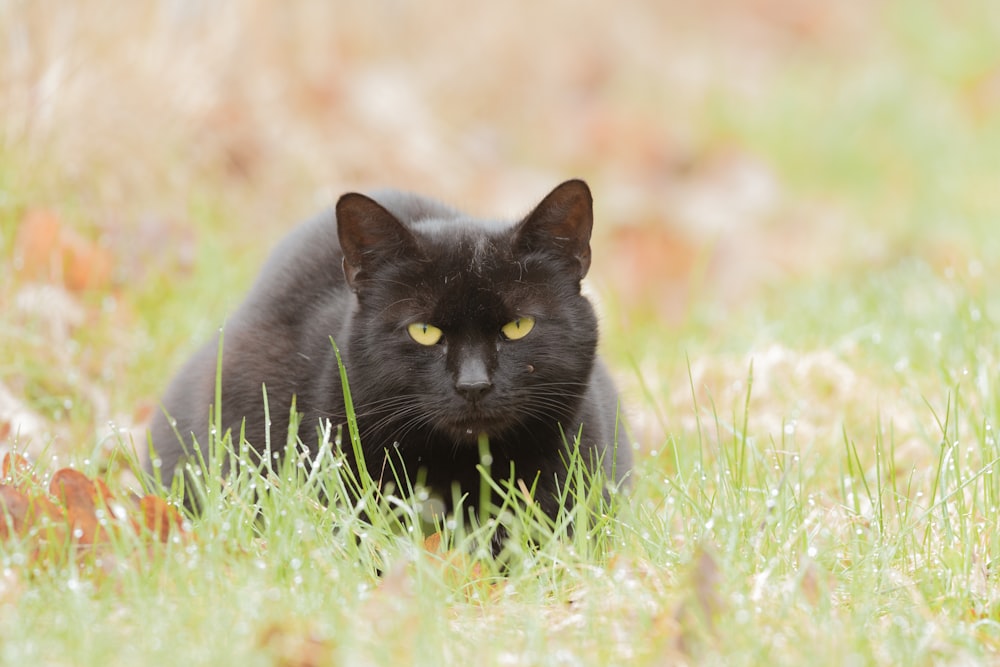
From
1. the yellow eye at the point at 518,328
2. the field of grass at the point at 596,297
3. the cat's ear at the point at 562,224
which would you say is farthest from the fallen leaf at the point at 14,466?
the cat's ear at the point at 562,224

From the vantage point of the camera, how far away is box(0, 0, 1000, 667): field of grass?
183cm

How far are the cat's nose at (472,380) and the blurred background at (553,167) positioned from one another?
433 mm

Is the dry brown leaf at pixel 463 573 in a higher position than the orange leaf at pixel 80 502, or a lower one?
lower

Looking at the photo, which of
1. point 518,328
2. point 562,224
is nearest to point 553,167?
point 562,224

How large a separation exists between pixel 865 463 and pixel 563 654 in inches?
60.4

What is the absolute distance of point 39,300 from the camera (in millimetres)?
3504

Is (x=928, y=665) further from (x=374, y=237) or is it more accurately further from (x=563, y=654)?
(x=374, y=237)

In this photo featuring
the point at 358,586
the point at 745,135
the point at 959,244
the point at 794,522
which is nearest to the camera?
the point at 358,586

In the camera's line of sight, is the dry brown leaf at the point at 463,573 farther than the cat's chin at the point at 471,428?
No

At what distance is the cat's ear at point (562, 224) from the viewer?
8.04 ft

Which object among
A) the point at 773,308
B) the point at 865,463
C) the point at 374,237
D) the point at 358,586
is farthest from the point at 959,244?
the point at 358,586

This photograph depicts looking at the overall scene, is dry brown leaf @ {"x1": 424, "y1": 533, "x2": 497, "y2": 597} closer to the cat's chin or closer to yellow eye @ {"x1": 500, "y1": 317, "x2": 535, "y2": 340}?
the cat's chin

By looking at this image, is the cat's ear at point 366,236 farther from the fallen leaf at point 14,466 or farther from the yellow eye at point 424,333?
the fallen leaf at point 14,466

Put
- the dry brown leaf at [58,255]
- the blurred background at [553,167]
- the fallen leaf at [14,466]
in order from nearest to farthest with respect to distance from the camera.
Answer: the fallen leaf at [14,466] < the blurred background at [553,167] < the dry brown leaf at [58,255]
